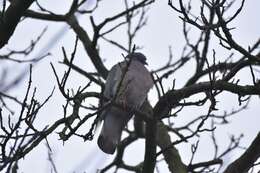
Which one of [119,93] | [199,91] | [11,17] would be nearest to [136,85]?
[119,93]

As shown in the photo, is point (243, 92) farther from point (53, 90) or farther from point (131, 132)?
point (131, 132)

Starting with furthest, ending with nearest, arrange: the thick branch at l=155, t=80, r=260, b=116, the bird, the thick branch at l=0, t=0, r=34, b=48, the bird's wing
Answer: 1. the bird's wing
2. the bird
3. the thick branch at l=155, t=80, r=260, b=116
4. the thick branch at l=0, t=0, r=34, b=48

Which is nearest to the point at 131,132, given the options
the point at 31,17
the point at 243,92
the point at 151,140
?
the point at 31,17

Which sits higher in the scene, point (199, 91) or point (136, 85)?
point (136, 85)

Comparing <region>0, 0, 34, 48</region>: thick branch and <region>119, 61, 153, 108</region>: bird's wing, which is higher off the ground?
<region>119, 61, 153, 108</region>: bird's wing

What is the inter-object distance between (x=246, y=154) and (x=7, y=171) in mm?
1839

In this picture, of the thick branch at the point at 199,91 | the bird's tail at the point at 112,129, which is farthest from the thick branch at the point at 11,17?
the bird's tail at the point at 112,129

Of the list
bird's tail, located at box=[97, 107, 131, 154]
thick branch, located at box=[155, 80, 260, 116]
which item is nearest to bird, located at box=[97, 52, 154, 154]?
bird's tail, located at box=[97, 107, 131, 154]

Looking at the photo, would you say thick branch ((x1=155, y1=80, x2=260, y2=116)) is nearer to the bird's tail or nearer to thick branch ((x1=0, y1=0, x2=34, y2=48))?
thick branch ((x1=0, y1=0, x2=34, y2=48))

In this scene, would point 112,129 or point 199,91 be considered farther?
point 112,129

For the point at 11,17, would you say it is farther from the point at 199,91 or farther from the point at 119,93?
the point at 119,93

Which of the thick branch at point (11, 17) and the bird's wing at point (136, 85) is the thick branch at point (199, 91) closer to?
the thick branch at point (11, 17)

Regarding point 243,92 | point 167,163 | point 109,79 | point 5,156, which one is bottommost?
point 5,156

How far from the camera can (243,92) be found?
3.83 m
